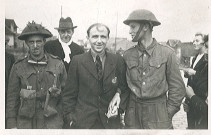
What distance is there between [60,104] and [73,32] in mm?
1088

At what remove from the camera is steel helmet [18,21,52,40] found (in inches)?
202

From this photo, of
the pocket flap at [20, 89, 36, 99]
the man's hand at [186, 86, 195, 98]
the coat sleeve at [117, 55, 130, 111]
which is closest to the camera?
the pocket flap at [20, 89, 36, 99]

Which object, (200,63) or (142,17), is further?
(200,63)

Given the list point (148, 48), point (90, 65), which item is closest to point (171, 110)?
point (148, 48)

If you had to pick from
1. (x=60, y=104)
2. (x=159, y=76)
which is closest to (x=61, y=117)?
(x=60, y=104)

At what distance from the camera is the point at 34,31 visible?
512 cm

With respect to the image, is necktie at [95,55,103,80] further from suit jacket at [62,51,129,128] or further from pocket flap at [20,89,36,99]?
pocket flap at [20,89,36,99]

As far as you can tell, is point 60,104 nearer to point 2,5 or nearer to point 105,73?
point 105,73

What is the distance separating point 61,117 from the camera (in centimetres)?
520

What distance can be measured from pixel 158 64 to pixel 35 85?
1832 mm

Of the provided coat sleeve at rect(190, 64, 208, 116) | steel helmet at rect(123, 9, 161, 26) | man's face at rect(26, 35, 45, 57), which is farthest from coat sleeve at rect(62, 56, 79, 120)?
coat sleeve at rect(190, 64, 208, 116)

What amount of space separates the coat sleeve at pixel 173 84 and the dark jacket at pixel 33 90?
5.10 feet

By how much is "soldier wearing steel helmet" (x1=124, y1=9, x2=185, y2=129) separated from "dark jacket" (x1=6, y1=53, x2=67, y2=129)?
3.41 feet

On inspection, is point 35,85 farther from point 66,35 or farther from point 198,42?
point 198,42
